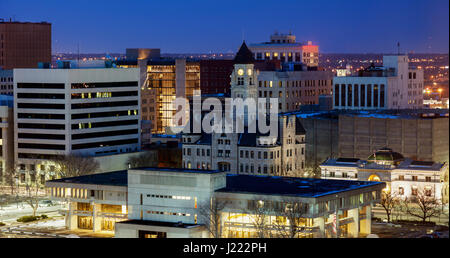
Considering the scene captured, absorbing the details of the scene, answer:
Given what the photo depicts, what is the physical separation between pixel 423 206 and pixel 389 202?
→ 4895 mm

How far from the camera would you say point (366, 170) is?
16475cm

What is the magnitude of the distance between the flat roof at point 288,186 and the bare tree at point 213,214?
194cm

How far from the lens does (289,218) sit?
125938 mm

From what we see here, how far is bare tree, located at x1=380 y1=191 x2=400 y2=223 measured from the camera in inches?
5846

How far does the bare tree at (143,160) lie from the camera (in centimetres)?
19175

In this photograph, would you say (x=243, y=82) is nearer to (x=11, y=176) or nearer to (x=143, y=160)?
(x=143, y=160)

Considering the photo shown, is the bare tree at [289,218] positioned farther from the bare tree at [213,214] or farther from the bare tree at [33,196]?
the bare tree at [33,196]

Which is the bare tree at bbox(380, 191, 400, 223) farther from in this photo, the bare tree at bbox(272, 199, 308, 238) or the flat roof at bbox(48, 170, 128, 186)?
the flat roof at bbox(48, 170, 128, 186)

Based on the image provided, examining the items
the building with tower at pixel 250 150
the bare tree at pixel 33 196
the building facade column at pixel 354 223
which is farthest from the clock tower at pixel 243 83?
the building facade column at pixel 354 223

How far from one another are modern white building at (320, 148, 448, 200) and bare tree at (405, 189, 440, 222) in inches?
43.8

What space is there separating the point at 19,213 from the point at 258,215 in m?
44.0
